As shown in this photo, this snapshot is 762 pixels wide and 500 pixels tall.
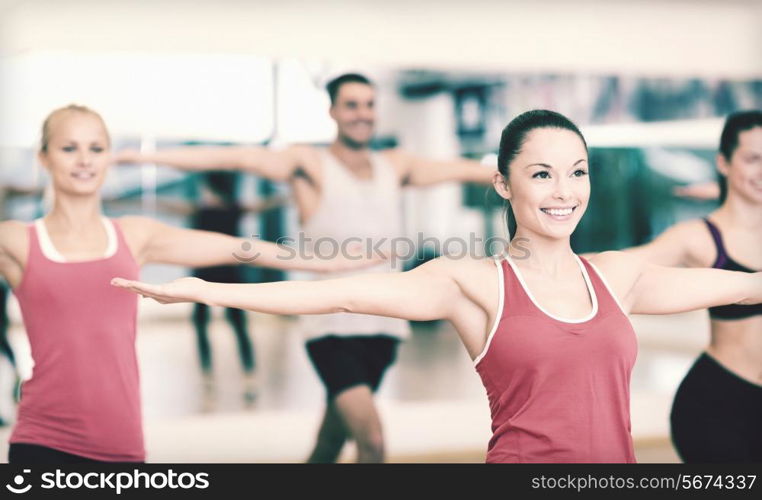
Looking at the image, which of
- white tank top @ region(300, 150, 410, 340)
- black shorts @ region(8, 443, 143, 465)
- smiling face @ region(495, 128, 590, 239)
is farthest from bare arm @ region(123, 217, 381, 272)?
white tank top @ region(300, 150, 410, 340)

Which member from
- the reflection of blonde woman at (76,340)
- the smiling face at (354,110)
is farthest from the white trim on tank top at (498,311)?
the smiling face at (354,110)

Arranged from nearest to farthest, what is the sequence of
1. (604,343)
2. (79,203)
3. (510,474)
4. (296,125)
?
(604,343) → (510,474) → (79,203) → (296,125)

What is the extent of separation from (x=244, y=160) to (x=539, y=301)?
2596 millimetres

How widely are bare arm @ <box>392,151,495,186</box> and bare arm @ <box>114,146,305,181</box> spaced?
1.72ft

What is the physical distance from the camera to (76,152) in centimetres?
303

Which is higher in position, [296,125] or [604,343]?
[296,125]

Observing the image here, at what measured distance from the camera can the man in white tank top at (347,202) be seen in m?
3.83

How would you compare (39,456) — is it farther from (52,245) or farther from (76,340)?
(52,245)

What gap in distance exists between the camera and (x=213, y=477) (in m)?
2.68

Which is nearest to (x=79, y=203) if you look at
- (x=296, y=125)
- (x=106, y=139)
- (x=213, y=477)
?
Result: (x=106, y=139)

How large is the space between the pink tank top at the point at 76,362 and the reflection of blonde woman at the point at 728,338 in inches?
69.6

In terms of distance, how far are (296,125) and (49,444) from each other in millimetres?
2705

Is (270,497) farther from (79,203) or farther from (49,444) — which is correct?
(79,203)

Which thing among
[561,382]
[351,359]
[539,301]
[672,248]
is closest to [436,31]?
[351,359]
